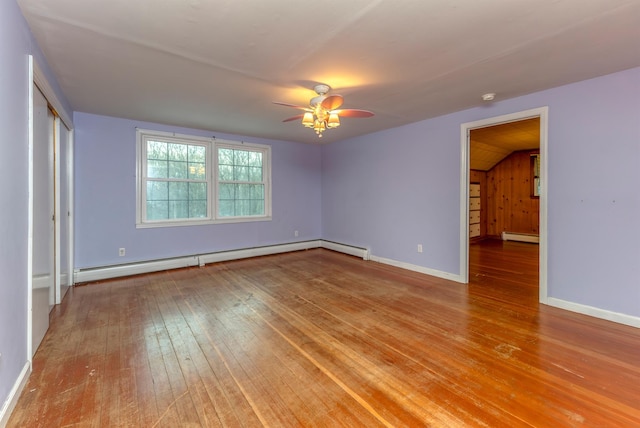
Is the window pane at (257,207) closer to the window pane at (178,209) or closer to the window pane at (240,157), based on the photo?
the window pane at (240,157)

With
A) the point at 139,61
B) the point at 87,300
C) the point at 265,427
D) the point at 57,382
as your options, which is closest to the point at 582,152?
the point at 265,427

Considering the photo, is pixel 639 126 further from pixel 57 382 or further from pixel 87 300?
pixel 87 300

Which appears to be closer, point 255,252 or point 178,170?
point 178,170

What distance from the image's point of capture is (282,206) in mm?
6035

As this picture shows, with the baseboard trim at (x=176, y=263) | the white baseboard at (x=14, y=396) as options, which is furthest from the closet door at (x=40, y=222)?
the baseboard trim at (x=176, y=263)

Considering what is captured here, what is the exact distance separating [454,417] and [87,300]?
382cm

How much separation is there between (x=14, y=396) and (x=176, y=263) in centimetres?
307

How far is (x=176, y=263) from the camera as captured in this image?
15.1 ft

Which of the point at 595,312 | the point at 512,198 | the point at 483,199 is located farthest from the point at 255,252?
the point at 512,198

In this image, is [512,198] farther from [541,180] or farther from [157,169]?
[157,169]

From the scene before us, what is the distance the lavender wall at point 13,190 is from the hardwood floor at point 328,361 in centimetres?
33

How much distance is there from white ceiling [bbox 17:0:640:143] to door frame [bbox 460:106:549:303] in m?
0.28

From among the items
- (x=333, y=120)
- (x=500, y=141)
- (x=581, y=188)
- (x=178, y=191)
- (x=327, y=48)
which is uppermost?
(x=500, y=141)

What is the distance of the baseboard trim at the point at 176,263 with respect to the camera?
12.9ft
